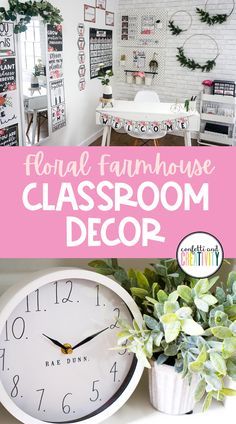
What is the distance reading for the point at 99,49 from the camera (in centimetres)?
341

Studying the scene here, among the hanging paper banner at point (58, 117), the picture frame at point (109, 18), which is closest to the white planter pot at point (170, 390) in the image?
the hanging paper banner at point (58, 117)

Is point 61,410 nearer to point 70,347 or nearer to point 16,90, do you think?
point 70,347

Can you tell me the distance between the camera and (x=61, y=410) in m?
0.51

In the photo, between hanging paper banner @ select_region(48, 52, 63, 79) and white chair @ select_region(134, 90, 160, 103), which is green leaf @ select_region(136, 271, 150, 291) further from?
white chair @ select_region(134, 90, 160, 103)

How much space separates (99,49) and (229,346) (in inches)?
134

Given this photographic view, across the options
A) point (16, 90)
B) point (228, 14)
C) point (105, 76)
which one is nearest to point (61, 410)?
point (16, 90)

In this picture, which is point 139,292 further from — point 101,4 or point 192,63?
point 192,63

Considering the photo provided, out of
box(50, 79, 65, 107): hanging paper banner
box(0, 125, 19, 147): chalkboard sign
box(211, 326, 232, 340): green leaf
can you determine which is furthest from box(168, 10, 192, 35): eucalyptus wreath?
box(211, 326, 232, 340): green leaf

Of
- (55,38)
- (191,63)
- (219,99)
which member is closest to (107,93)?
(55,38)

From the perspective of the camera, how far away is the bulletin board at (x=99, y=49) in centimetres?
317

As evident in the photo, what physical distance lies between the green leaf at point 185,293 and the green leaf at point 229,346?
6cm

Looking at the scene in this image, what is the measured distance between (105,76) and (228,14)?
→ 1.90 metres

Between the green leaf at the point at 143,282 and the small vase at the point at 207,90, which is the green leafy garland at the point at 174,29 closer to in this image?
the small vase at the point at 207,90

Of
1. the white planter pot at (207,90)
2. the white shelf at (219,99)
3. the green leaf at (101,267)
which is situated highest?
the white planter pot at (207,90)
